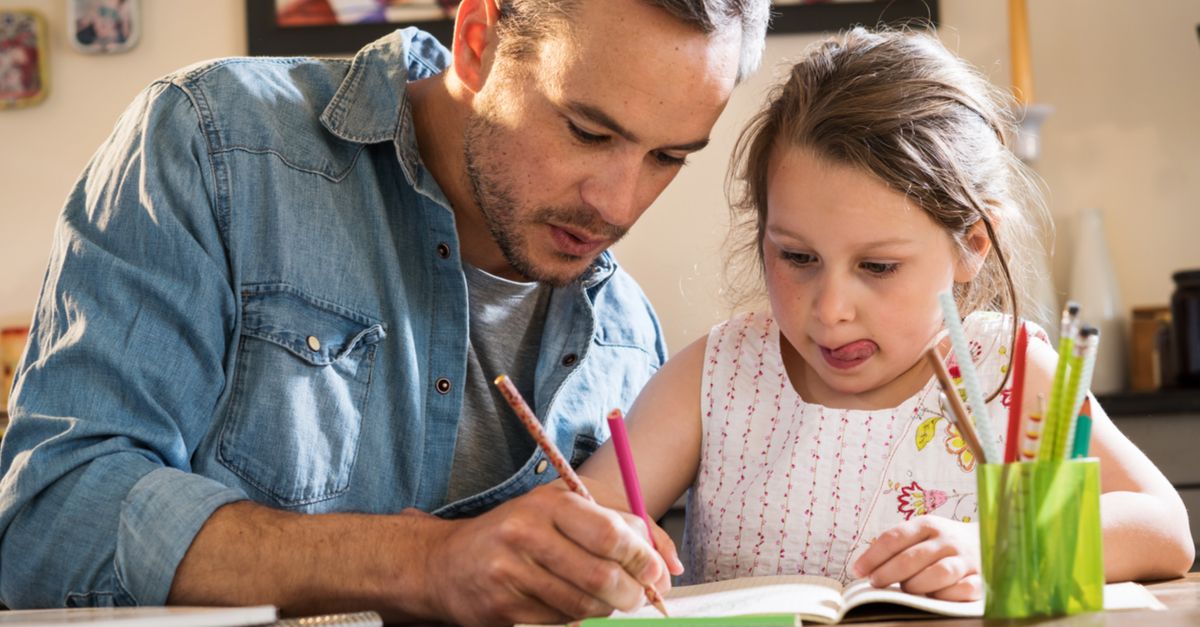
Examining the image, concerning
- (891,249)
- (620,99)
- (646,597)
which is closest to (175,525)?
(646,597)

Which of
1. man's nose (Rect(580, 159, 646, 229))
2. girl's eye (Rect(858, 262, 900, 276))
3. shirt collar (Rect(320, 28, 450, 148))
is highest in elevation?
shirt collar (Rect(320, 28, 450, 148))

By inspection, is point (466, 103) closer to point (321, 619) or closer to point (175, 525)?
point (175, 525)

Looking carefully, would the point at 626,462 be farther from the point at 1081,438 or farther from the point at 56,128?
the point at 56,128

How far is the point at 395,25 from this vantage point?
281cm

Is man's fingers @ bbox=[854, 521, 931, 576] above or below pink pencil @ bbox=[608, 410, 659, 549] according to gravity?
below

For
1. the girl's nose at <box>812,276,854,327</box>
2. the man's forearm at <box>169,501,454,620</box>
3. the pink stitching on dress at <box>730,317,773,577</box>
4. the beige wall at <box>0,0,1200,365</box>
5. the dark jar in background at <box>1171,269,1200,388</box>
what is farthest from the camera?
the beige wall at <box>0,0,1200,365</box>

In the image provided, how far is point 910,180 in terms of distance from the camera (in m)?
1.24

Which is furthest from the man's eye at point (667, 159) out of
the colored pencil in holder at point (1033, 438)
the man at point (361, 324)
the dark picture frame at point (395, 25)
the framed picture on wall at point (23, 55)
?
the framed picture on wall at point (23, 55)

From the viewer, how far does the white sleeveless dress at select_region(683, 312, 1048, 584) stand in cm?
128

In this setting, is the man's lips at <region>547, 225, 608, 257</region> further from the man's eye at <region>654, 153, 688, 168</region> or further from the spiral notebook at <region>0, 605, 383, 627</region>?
the spiral notebook at <region>0, 605, 383, 627</region>

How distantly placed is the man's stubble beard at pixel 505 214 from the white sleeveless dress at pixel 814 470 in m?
0.21

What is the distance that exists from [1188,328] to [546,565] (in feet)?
6.39

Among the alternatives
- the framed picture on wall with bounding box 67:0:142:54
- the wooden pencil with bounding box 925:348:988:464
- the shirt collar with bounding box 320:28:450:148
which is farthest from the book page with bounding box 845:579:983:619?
the framed picture on wall with bounding box 67:0:142:54

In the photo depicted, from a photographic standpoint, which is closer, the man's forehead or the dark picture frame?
the man's forehead
